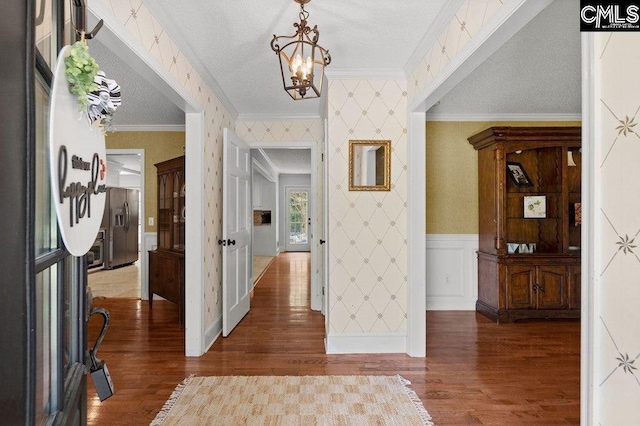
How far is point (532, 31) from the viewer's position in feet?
8.09

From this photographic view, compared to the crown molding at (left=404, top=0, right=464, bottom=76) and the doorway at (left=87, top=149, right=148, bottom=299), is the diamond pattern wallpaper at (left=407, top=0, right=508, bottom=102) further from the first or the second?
the doorway at (left=87, top=149, right=148, bottom=299)

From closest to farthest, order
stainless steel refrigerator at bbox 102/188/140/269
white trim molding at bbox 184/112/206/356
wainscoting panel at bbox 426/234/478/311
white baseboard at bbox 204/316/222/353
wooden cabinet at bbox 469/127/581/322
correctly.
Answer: white trim molding at bbox 184/112/206/356, white baseboard at bbox 204/316/222/353, wooden cabinet at bbox 469/127/581/322, wainscoting panel at bbox 426/234/478/311, stainless steel refrigerator at bbox 102/188/140/269

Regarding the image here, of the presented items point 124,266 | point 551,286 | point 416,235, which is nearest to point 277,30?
point 416,235

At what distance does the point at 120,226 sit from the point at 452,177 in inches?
264

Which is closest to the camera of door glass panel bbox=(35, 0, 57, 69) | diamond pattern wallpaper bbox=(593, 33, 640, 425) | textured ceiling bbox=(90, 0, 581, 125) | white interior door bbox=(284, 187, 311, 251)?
door glass panel bbox=(35, 0, 57, 69)

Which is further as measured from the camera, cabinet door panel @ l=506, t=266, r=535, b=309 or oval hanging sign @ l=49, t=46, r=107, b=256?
cabinet door panel @ l=506, t=266, r=535, b=309

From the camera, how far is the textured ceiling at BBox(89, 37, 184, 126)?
113 inches

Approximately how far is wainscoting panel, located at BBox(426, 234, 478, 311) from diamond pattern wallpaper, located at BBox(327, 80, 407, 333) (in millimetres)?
1463

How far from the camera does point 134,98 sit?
3.88 meters

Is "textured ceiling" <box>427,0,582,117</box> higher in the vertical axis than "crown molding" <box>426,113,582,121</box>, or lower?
higher

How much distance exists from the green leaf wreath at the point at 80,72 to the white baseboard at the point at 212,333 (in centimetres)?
281

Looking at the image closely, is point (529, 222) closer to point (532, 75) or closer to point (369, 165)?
point (532, 75)

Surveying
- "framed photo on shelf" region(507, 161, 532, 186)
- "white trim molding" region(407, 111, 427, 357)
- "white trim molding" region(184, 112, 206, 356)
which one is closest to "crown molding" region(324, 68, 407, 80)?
"white trim molding" region(407, 111, 427, 357)

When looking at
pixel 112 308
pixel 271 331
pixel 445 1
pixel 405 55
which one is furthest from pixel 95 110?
pixel 112 308
